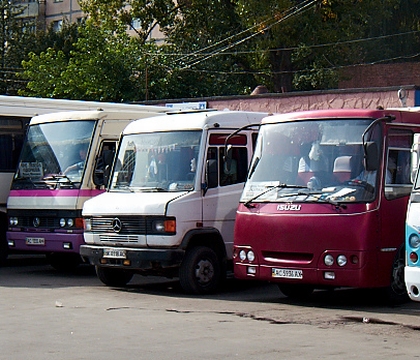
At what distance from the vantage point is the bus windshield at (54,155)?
15633 millimetres

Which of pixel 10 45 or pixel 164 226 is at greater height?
pixel 10 45

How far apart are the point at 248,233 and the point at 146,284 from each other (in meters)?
3.21

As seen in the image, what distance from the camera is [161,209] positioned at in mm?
12820

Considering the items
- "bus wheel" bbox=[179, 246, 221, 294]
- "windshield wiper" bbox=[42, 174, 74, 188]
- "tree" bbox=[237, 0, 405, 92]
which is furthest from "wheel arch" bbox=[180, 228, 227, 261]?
"tree" bbox=[237, 0, 405, 92]

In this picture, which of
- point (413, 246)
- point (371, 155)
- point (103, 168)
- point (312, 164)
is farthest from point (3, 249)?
point (413, 246)

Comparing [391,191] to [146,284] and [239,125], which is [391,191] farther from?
[146,284]

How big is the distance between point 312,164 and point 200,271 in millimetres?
2527

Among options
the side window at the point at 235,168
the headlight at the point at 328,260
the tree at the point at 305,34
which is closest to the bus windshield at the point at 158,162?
the side window at the point at 235,168

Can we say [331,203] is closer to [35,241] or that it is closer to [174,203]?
[174,203]

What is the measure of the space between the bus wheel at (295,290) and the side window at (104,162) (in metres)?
3.77

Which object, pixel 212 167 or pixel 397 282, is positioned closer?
pixel 397 282

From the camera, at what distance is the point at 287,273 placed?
457 inches

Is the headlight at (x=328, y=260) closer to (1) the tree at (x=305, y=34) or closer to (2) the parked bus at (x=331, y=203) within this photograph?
(2) the parked bus at (x=331, y=203)

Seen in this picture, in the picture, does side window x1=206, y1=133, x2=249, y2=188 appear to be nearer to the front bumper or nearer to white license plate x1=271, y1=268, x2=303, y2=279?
the front bumper
